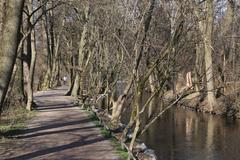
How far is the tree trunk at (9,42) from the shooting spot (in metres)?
11.8

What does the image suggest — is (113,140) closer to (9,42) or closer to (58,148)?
(58,148)

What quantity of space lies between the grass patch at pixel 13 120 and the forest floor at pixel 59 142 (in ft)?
1.14

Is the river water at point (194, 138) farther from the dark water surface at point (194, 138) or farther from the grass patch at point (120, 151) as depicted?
the grass patch at point (120, 151)

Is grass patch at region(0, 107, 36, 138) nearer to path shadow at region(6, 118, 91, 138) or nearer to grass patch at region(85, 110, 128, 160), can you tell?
path shadow at region(6, 118, 91, 138)

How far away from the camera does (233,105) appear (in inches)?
1508

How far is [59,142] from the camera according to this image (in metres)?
16.6

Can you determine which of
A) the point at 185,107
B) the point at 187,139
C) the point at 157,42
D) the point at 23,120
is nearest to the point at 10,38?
the point at 157,42

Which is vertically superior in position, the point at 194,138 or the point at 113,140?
the point at 113,140

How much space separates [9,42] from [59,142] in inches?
222

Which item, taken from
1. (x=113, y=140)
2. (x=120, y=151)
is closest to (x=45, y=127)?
(x=113, y=140)

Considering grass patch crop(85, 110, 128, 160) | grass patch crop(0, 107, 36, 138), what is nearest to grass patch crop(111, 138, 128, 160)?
grass patch crop(85, 110, 128, 160)

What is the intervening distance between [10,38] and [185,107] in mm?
34925

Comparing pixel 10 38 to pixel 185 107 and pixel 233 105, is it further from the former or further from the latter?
pixel 185 107

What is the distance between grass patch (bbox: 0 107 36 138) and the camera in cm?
1877
